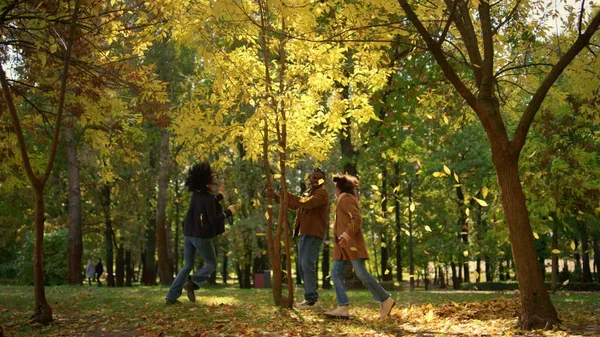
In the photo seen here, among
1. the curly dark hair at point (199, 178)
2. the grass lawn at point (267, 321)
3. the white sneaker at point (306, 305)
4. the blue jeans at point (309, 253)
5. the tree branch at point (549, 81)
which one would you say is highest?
the tree branch at point (549, 81)

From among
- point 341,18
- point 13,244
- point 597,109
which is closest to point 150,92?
point 341,18

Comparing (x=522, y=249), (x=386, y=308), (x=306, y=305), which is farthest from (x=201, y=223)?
(x=522, y=249)

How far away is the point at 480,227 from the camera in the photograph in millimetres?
32781

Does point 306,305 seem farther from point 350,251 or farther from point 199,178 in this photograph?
point 199,178

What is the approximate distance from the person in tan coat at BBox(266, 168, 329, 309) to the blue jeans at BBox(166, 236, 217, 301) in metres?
1.29

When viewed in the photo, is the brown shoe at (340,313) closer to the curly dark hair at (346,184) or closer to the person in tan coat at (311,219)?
the person in tan coat at (311,219)

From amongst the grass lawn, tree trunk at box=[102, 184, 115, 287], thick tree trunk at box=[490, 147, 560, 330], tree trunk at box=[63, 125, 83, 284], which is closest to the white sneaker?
the grass lawn

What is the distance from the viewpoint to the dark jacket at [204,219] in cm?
952

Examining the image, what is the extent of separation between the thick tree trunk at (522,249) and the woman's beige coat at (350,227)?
1831 millimetres

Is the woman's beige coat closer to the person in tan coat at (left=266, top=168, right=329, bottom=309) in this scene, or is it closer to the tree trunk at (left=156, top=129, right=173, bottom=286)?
the person in tan coat at (left=266, top=168, right=329, bottom=309)

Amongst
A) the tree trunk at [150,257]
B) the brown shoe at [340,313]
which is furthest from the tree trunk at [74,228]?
the brown shoe at [340,313]

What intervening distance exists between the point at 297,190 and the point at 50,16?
2633 cm

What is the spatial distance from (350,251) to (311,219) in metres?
1.08

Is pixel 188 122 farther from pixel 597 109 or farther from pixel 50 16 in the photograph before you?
pixel 597 109
